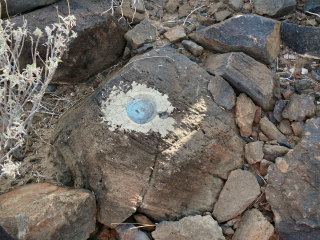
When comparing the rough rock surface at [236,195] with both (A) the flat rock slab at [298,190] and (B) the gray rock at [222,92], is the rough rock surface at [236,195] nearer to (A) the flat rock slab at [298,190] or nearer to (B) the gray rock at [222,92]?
(A) the flat rock slab at [298,190]

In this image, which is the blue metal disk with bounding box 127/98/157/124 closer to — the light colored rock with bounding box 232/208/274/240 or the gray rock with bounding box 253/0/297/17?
the light colored rock with bounding box 232/208/274/240

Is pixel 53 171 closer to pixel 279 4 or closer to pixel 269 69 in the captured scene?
pixel 269 69

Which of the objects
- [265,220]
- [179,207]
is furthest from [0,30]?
[265,220]

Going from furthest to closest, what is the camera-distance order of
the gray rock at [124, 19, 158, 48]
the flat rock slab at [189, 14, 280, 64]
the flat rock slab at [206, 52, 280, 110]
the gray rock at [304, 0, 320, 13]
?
the gray rock at [304, 0, 320, 13]
the gray rock at [124, 19, 158, 48]
the flat rock slab at [189, 14, 280, 64]
the flat rock slab at [206, 52, 280, 110]

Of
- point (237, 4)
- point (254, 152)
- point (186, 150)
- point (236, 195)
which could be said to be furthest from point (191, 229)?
point (237, 4)

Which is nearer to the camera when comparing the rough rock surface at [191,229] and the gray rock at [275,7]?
the rough rock surface at [191,229]

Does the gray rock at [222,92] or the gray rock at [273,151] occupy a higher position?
the gray rock at [222,92]

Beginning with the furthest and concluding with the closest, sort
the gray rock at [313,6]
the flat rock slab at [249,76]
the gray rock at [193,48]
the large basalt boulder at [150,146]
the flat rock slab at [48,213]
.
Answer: the gray rock at [313,6] → the gray rock at [193,48] → the flat rock slab at [249,76] → the large basalt boulder at [150,146] → the flat rock slab at [48,213]

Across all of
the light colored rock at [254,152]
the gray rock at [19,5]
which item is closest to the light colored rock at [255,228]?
the light colored rock at [254,152]

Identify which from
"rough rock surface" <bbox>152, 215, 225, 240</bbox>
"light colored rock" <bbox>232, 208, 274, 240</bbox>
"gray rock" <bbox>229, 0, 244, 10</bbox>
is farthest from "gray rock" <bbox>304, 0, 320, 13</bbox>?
"rough rock surface" <bbox>152, 215, 225, 240</bbox>
